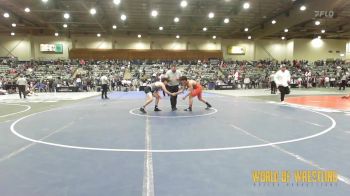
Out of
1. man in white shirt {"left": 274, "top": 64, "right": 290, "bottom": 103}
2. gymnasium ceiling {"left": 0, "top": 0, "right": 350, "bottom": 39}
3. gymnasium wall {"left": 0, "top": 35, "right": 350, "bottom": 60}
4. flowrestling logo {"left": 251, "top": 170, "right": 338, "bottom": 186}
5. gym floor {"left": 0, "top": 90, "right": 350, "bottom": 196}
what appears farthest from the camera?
gymnasium wall {"left": 0, "top": 35, "right": 350, "bottom": 60}

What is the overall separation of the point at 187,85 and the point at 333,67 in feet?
106

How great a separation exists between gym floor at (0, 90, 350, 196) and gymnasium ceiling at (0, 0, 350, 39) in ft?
66.5

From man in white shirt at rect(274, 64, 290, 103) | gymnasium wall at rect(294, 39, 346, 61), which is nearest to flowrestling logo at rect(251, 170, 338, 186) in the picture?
man in white shirt at rect(274, 64, 290, 103)

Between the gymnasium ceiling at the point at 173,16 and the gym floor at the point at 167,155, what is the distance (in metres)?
20.3

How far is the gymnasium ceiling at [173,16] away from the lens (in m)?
26.5

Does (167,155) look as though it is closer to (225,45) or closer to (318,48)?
(225,45)

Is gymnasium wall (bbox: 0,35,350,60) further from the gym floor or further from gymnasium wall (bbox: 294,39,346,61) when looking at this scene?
the gym floor

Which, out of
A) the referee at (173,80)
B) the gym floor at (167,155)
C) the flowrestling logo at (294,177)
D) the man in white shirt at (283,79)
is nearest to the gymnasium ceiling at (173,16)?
the man in white shirt at (283,79)

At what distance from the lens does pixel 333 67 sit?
37125 mm

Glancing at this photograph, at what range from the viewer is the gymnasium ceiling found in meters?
26.5

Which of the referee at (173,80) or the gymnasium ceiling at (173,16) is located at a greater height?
the gymnasium ceiling at (173,16)

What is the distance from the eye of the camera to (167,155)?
16.3 feet

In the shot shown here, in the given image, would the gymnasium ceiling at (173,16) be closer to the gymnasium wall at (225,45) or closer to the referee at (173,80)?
the gymnasium wall at (225,45)

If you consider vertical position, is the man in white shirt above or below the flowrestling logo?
above
